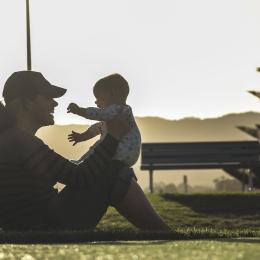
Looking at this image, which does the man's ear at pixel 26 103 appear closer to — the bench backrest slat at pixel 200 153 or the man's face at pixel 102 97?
the man's face at pixel 102 97

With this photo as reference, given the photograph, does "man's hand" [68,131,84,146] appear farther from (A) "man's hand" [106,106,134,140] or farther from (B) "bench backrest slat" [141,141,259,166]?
(B) "bench backrest slat" [141,141,259,166]

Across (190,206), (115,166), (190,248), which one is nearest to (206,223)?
(190,206)

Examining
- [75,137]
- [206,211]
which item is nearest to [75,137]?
[75,137]

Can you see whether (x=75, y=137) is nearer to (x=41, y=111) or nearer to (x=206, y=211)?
(x=41, y=111)

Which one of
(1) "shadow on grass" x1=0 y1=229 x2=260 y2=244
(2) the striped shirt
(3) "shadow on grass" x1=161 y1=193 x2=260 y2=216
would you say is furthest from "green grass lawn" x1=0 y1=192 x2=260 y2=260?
(3) "shadow on grass" x1=161 y1=193 x2=260 y2=216

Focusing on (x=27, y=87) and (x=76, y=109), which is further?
(x=76, y=109)

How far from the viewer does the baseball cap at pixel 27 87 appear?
5090mm

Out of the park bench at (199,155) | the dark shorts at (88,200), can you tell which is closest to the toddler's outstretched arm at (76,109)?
the dark shorts at (88,200)

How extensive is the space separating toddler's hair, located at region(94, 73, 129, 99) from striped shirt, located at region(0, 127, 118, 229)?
2.63 feet

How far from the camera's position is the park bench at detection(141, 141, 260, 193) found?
723 inches

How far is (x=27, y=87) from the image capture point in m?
5.09

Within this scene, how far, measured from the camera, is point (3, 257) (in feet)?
11.2

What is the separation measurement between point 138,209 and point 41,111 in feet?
2.98

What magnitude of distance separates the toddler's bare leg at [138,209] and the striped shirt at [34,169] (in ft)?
0.95
